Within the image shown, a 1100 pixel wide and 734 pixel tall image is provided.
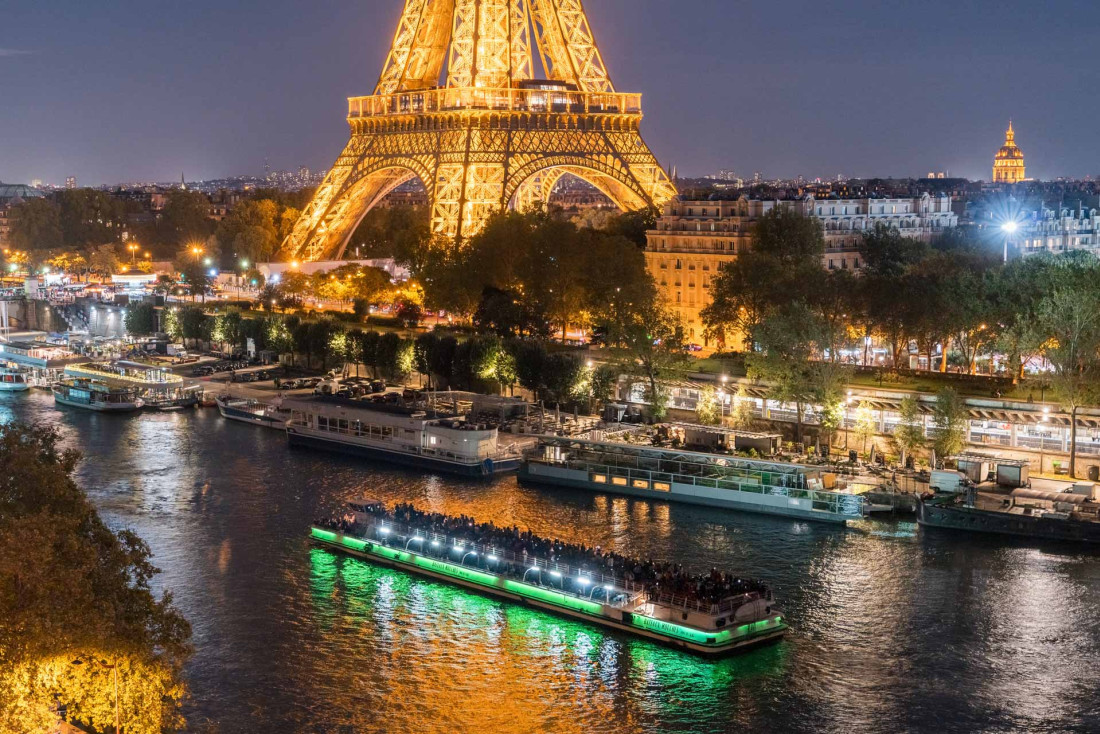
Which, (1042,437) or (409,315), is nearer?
(1042,437)

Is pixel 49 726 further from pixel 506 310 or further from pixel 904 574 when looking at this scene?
pixel 506 310

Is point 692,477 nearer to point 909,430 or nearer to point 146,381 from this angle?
point 909,430

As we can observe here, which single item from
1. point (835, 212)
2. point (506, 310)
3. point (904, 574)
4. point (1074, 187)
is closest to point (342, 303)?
point (506, 310)

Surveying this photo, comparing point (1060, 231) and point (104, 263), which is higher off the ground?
point (1060, 231)

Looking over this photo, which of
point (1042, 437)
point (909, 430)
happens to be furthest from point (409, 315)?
point (1042, 437)

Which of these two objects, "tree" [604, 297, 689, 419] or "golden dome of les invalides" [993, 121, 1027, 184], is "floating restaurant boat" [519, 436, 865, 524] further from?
"golden dome of les invalides" [993, 121, 1027, 184]

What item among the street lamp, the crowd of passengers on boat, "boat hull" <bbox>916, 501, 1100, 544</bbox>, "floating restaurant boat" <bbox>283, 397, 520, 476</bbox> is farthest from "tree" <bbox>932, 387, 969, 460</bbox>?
"floating restaurant boat" <bbox>283, 397, 520, 476</bbox>

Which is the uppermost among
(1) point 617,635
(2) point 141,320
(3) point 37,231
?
(3) point 37,231
